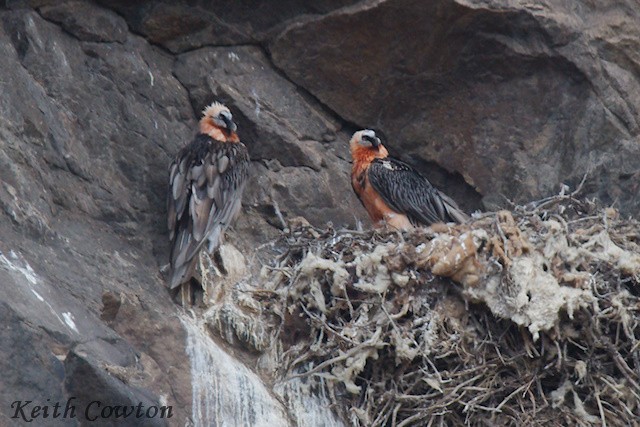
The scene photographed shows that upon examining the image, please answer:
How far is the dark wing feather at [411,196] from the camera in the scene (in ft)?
29.2

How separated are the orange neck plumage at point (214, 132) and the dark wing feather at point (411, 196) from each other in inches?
37.4

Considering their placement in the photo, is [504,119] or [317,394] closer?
[317,394]

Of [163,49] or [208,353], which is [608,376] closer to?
[208,353]

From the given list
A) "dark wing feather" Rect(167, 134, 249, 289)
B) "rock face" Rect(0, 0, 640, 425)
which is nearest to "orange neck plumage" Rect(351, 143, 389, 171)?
"rock face" Rect(0, 0, 640, 425)

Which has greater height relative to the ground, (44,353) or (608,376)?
(44,353)

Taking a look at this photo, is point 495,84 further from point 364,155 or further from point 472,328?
point 472,328

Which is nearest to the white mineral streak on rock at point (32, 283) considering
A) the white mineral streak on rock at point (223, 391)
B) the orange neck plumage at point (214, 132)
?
the white mineral streak on rock at point (223, 391)

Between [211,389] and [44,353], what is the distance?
1.02 m

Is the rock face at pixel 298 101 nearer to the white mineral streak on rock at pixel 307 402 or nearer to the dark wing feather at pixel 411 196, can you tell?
the dark wing feather at pixel 411 196

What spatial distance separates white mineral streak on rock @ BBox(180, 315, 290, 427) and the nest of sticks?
0.93ft

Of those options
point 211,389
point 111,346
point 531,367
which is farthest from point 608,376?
point 111,346

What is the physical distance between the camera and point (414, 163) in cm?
962

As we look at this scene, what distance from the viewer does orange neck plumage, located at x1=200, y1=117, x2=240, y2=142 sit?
341 inches

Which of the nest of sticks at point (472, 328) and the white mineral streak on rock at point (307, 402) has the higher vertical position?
the nest of sticks at point (472, 328)
